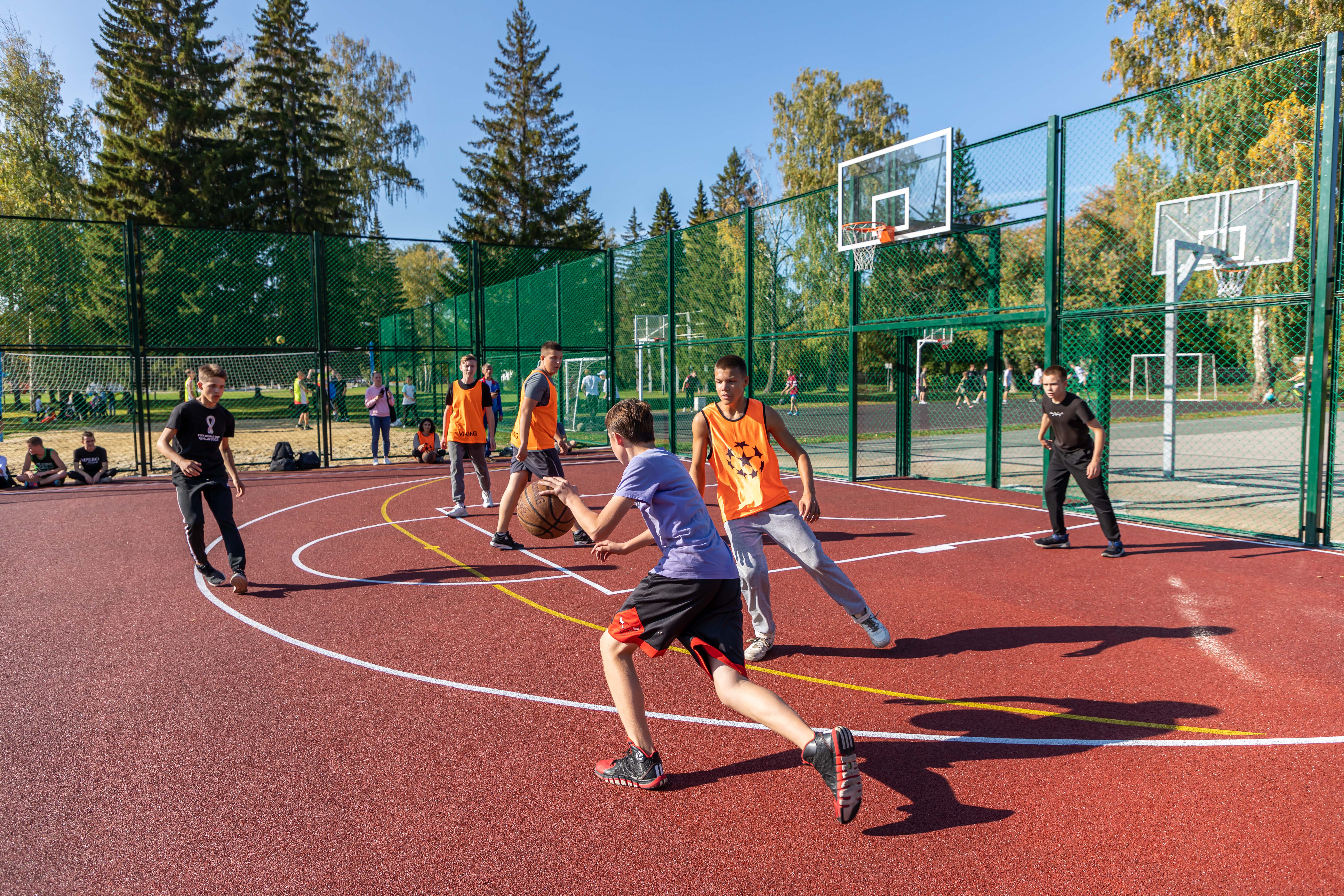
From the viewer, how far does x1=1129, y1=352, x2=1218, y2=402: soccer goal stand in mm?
31516

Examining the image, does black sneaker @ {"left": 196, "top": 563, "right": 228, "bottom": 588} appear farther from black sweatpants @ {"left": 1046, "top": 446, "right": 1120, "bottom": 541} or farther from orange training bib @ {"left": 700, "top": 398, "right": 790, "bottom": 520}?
black sweatpants @ {"left": 1046, "top": 446, "right": 1120, "bottom": 541}

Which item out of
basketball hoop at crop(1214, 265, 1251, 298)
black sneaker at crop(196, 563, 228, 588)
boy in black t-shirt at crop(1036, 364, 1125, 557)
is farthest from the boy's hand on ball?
basketball hoop at crop(1214, 265, 1251, 298)

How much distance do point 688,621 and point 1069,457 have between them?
5.95m

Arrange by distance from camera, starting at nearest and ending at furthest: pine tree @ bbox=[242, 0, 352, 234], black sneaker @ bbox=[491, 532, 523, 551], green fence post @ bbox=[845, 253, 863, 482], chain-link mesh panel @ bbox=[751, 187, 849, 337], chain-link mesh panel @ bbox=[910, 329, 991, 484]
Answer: black sneaker @ bbox=[491, 532, 523, 551] → green fence post @ bbox=[845, 253, 863, 482] → chain-link mesh panel @ bbox=[910, 329, 991, 484] → chain-link mesh panel @ bbox=[751, 187, 849, 337] → pine tree @ bbox=[242, 0, 352, 234]

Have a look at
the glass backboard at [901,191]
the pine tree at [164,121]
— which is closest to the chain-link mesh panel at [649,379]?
the glass backboard at [901,191]

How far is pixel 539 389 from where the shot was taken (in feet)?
26.3

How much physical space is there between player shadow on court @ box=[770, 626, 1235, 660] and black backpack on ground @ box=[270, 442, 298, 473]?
13508mm

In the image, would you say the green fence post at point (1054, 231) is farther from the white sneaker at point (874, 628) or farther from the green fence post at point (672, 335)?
the green fence post at point (672, 335)

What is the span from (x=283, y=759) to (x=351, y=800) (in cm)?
61

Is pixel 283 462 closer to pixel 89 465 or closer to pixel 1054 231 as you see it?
pixel 89 465

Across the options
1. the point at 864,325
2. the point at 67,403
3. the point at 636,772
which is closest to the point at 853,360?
the point at 864,325

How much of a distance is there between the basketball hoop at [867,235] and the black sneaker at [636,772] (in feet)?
35.0

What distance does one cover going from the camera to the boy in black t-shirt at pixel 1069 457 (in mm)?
7746

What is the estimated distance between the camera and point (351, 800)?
359 cm
